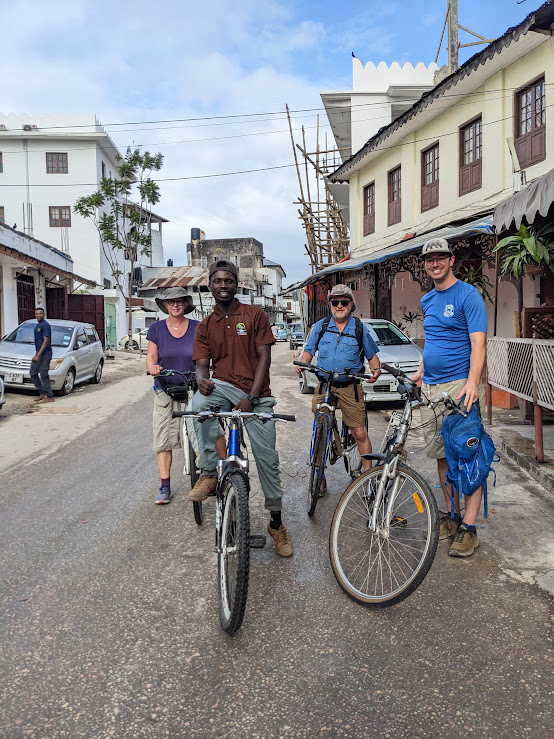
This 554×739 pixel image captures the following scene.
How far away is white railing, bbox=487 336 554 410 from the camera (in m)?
6.39

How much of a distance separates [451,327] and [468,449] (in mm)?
820

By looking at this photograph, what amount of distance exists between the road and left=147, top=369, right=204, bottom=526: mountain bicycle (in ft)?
1.18

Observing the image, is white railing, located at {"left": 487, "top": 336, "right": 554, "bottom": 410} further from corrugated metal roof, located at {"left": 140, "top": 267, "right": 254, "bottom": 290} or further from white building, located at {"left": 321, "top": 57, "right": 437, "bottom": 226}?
corrugated metal roof, located at {"left": 140, "top": 267, "right": 254, "bottom": 290}

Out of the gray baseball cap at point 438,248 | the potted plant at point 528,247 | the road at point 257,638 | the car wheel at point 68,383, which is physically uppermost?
the potted plant at point 528,247

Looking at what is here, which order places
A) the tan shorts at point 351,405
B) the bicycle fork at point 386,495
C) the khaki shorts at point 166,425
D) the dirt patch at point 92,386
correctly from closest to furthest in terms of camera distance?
the bicycle fork at point 386,495
the tan shorts at point 351,405
the khaki shorts at point 166,425
the dirt patch at point 92,386

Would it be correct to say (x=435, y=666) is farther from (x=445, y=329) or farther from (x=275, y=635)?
(x=445, y=329)

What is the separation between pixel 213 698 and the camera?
8.54 feet

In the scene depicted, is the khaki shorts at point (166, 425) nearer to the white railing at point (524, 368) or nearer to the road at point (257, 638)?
the road at point (257, 638)

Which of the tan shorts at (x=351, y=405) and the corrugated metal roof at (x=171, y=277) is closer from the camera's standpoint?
the tan shorts at (x=351, y=405)

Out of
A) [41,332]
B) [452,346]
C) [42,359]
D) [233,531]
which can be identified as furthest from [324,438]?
[42,359]

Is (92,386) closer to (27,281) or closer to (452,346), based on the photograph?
(27,281)

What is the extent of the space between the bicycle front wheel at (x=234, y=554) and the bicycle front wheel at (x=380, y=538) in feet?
2.21

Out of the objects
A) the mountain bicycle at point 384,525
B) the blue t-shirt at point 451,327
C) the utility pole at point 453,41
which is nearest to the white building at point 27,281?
the utility pole at point 453,41

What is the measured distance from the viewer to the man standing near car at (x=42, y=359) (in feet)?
40.9
